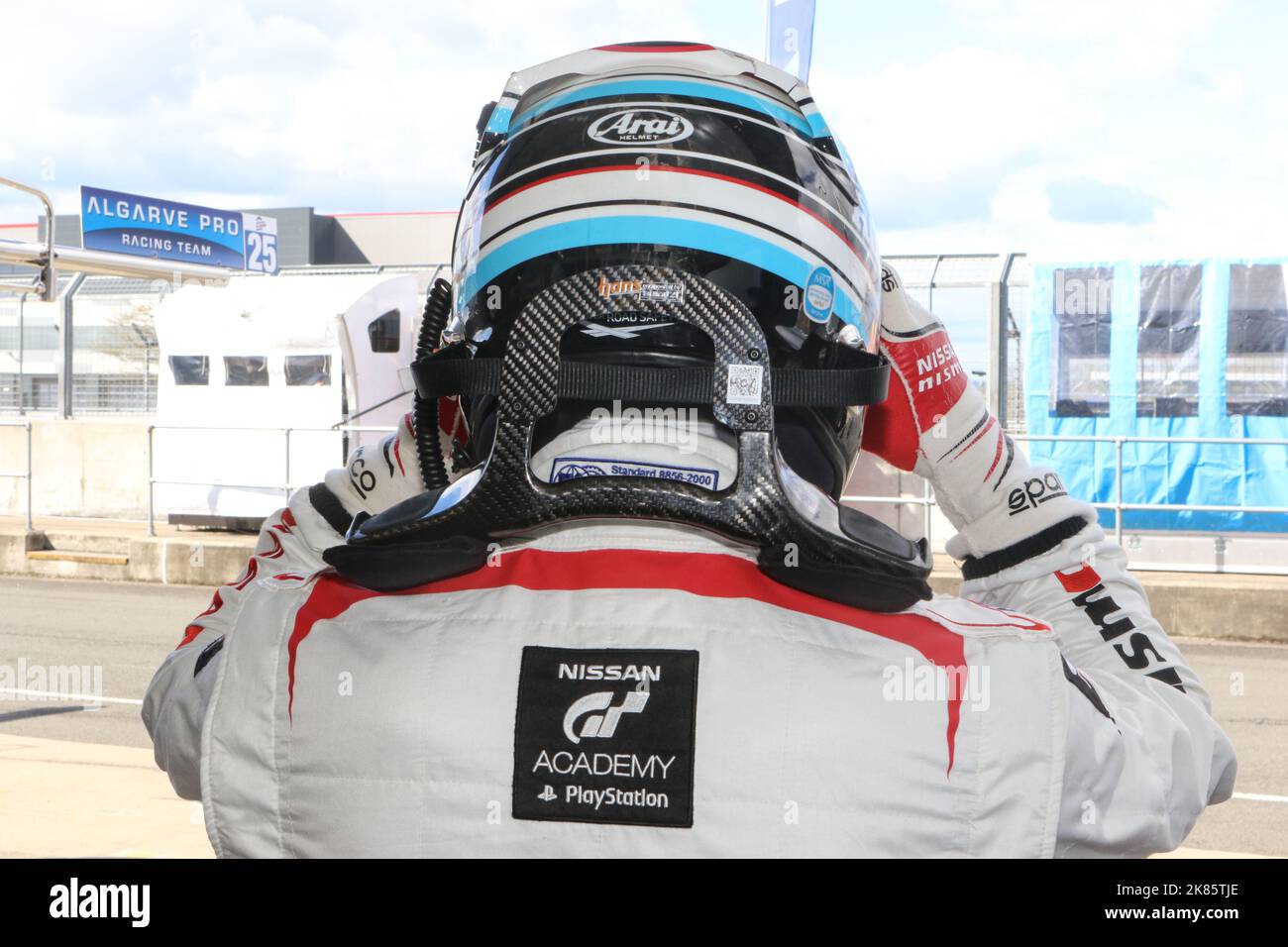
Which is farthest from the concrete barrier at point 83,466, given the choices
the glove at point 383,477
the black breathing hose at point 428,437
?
the black breathing hose at point 428,437

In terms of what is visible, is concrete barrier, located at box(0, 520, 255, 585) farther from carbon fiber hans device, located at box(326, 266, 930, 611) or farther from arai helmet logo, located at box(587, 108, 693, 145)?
carbon fiber hans device, located at box(326, 266, 930, 611)

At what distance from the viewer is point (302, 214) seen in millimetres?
37969

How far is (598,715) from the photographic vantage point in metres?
1.21

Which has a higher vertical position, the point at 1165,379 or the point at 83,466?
the point at 1165,379

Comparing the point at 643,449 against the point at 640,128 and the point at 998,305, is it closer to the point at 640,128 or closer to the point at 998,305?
the point at 640,128

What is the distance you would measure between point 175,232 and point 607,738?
758 inches

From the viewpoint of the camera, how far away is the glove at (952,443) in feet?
5.49

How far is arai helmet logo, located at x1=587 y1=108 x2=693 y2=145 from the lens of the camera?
1.56 meters

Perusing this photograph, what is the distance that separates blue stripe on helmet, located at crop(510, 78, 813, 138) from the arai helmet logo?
0.05 meters

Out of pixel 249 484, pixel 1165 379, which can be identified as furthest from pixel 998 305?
pixel 249 484

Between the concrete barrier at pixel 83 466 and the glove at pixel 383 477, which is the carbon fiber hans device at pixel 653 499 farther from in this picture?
the concrete barrier at pixel 83 466

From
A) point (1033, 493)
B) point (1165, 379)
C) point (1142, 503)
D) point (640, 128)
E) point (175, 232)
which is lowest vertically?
point (1142, 503)

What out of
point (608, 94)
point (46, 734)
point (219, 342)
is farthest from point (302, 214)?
point (608, 94)

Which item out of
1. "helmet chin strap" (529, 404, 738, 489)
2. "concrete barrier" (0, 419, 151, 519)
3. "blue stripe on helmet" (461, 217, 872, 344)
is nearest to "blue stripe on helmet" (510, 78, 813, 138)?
"blue stripe on helmet" (461, 217, 872, 344)
